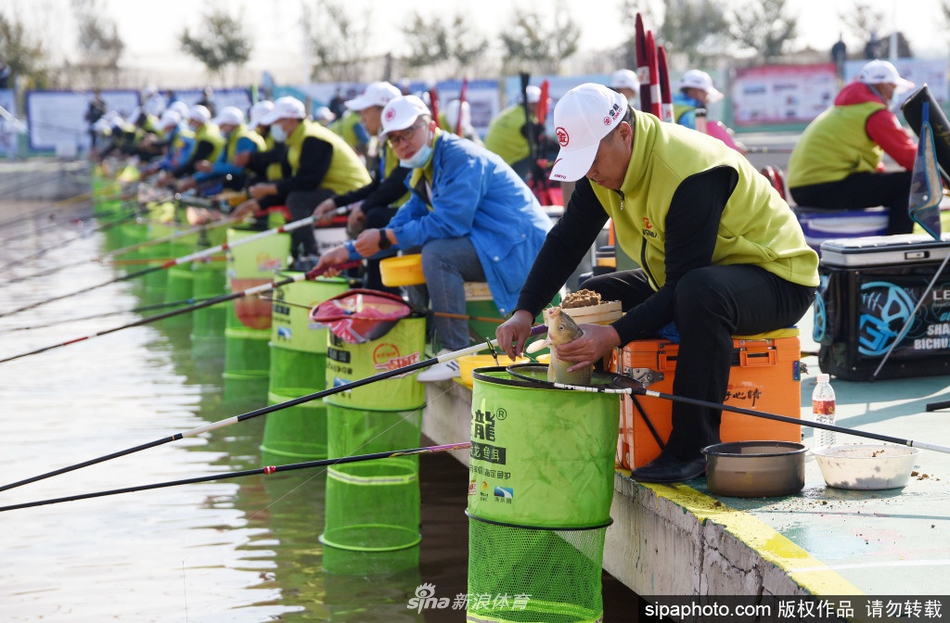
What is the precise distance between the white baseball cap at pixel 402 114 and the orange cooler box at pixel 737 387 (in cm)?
275

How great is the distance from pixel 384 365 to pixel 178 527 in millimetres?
1313

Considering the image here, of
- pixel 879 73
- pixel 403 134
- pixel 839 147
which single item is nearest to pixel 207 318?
pixel 403 134

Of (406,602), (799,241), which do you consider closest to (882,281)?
(799,241)

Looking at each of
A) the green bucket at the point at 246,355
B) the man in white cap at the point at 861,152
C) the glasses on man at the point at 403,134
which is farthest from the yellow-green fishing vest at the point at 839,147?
the green bucket at the point at 246,355

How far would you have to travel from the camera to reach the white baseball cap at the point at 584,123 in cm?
423

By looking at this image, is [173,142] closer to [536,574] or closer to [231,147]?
[231,147]

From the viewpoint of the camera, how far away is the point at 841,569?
3.47 metres

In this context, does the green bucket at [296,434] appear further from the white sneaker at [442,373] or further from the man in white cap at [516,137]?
the man in white cap at [516,137]

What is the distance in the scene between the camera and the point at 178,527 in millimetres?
6418

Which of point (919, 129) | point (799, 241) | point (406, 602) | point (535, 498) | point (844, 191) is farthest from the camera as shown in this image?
point (844, 191)

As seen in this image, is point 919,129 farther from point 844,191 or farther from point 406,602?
point 406,602

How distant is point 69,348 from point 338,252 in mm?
5561

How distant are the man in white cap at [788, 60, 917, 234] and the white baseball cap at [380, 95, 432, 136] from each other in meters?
3.40

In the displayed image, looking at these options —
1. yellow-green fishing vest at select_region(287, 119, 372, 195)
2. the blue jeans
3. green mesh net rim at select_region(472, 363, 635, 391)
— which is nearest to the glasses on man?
the blue jeans
